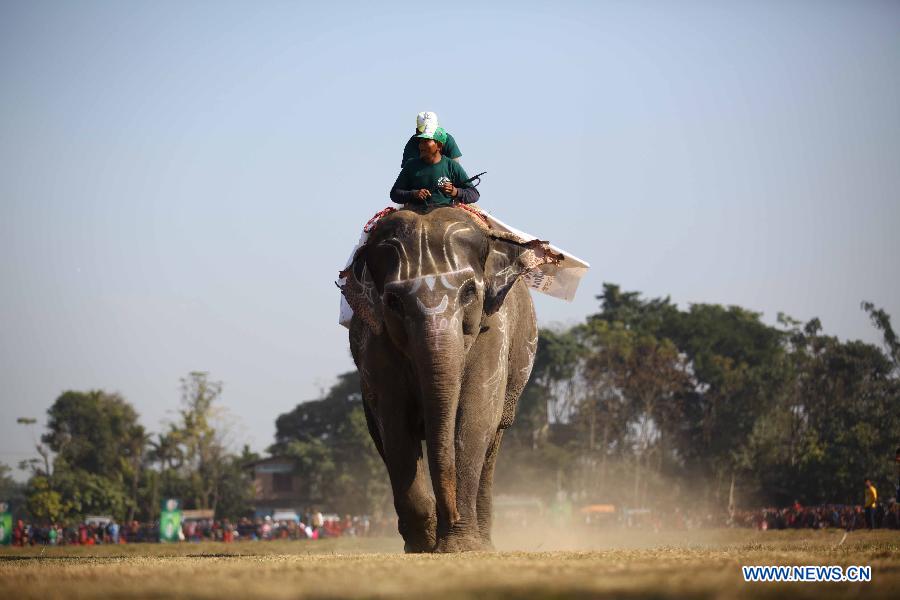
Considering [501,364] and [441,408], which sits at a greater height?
[501,364]

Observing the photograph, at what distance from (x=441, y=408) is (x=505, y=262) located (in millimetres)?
2301

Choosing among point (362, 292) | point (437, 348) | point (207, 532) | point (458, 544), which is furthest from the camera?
point (207, 532)

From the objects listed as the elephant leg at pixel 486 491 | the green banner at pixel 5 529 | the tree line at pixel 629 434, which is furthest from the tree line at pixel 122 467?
the elephant leg at pixel 486 491

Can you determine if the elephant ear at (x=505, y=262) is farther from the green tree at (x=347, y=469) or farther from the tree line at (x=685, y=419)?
the green tree at (x=347, y=469)

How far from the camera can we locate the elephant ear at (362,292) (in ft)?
43.9

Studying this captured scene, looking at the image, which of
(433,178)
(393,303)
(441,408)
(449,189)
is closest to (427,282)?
(393,303)

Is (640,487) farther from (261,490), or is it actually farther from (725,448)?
(261,490)

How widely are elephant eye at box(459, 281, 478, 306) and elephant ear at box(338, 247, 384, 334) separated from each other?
3.24ft

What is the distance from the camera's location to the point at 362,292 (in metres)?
13.6

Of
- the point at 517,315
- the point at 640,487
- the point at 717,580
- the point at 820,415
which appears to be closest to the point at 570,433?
the point at 640,487

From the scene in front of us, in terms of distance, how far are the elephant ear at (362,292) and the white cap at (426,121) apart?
1869mm

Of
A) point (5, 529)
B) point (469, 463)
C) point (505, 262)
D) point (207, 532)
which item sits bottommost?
point (207, 532)

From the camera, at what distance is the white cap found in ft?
47.6

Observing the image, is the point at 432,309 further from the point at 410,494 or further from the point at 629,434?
the point at 629,434
